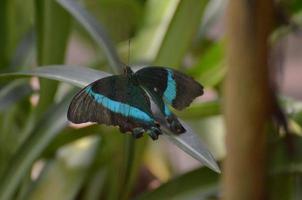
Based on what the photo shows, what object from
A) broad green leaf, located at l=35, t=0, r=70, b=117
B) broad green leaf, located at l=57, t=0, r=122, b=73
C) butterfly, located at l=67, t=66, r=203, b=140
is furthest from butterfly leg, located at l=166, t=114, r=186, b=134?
broad green leaf, located at l=35, t=0, r=70, b=117

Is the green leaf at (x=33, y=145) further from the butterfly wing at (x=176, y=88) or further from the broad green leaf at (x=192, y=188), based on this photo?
the butterfly wing at (x=176, y=88)

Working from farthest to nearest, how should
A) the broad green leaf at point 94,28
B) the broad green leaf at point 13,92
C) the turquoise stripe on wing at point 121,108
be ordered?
the broad green leaf at point 13,92
the broad green leaf at point 94,28
the turquoise stripe on wing at point 121,108

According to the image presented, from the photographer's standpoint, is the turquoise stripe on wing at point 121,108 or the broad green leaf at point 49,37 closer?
the turquoise stripe on wing at point 121,108

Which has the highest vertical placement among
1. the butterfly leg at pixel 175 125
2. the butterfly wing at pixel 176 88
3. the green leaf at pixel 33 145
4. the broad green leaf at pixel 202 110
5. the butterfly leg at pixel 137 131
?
the butterfly wing at pixel 176 88

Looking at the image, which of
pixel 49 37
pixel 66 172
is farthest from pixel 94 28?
pixel 66 172

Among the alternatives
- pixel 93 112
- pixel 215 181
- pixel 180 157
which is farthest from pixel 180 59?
pixel 180 157

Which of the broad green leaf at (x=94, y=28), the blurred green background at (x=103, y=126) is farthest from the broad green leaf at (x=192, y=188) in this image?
the broad green leaf at (x=94, y=28)

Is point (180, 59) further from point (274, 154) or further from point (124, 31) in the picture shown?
point (124, 31)

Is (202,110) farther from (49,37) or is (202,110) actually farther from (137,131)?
(137,131)
